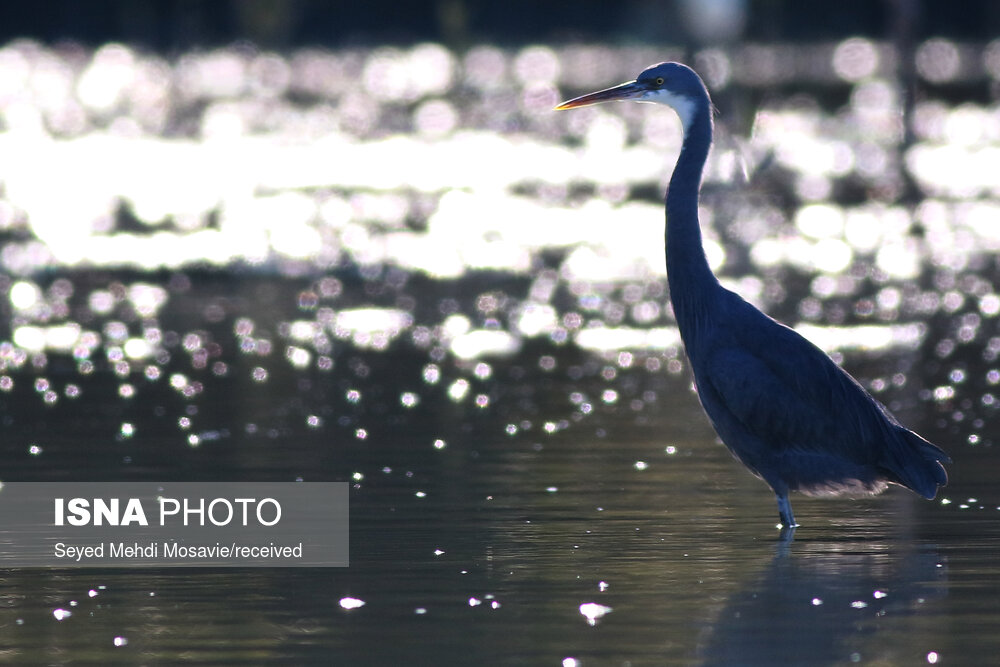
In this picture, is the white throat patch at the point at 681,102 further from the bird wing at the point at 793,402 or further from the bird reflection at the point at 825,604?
the bird reflection at the point at 825,604

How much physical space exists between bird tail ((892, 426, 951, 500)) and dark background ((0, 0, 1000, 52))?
288ft

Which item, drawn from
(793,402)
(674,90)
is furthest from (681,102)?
(793,402)

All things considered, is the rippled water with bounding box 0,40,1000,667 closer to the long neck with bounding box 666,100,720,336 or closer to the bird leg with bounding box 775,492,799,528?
the bird leg with bounding box 775,492,799,528

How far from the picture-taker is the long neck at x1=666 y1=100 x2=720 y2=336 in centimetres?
1065

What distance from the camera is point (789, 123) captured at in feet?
176

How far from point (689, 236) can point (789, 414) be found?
111 cm

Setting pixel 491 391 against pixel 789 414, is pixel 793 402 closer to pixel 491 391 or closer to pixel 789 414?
pixel 789 414

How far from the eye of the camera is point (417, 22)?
409ft

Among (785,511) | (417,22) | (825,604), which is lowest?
(825,604)

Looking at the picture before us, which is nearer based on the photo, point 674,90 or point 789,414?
point 789,414

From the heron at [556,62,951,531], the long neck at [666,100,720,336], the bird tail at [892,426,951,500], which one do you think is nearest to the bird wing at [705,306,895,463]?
the heron at [556,62,951,531]

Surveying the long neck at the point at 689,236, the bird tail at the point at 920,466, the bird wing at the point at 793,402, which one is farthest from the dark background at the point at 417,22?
the bird tail at the point at 920,466

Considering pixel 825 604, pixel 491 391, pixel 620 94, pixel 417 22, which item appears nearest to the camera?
pixel 825 604

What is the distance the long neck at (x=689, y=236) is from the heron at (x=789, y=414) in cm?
2
